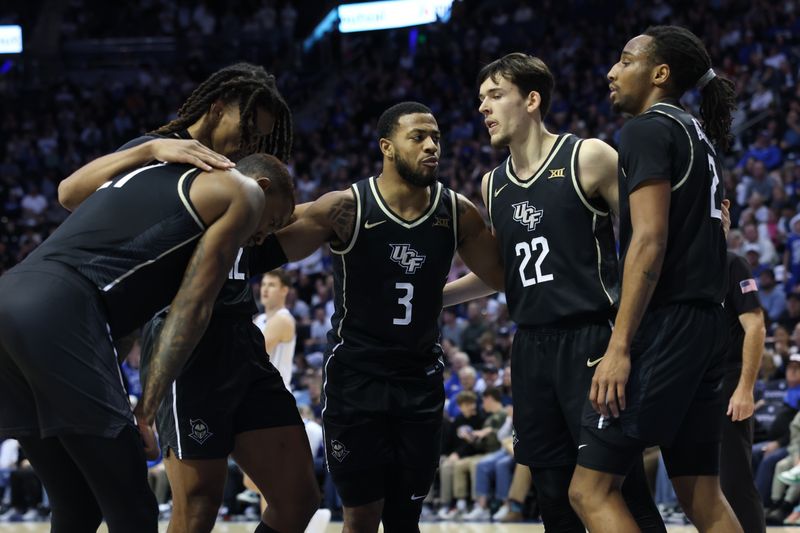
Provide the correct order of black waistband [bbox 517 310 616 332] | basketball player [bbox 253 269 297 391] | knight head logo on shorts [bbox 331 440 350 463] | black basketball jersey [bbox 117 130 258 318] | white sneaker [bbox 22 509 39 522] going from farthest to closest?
white sneaker [bbox 22 509 39 522]
basketball player [bbox 253 269 297 391]
knight head logo on shorts [bbox 331 440 350 463]
black basketball jersey [bbox 117 130 258 318]
black waistband [bbox 517 310 616 332]

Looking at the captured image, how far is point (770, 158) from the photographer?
50.2ft

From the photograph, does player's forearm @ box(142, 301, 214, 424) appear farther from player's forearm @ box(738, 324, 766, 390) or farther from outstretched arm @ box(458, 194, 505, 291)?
player's forearm @ box(738, 324, 766, 390)

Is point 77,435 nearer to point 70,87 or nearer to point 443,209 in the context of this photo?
point 443,209

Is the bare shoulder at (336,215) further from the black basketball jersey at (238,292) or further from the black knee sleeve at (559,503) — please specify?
the black knee sleeve at (559,503)

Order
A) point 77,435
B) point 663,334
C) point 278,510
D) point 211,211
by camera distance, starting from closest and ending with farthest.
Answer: point 77,435 < point 211,211 < point 663,334 < point 278,510

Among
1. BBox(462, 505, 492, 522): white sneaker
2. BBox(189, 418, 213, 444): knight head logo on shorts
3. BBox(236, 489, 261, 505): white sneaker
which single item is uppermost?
BBox(189, 418, 213, 444): knight head logo on shorts

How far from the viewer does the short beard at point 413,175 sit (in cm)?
495

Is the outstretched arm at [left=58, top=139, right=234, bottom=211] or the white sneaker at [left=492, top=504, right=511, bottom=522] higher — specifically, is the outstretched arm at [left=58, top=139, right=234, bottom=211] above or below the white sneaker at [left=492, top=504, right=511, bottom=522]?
above

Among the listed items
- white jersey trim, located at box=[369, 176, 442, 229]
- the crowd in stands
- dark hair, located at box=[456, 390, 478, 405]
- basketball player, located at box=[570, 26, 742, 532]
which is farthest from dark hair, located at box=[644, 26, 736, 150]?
dark hair, located at box=[456, 390, 478, 405]

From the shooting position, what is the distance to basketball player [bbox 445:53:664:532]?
4.39 metres

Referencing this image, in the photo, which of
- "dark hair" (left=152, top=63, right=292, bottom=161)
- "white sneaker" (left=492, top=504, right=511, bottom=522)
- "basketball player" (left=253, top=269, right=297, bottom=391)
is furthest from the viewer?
"white sneaker" (left=492, top=504, right=511, bottom=522)

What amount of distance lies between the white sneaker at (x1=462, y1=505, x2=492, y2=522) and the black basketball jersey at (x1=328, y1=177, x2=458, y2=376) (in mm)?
6026

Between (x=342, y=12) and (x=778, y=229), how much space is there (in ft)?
53.1

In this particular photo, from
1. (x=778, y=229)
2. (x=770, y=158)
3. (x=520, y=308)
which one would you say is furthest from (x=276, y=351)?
(x=770, y=158)
